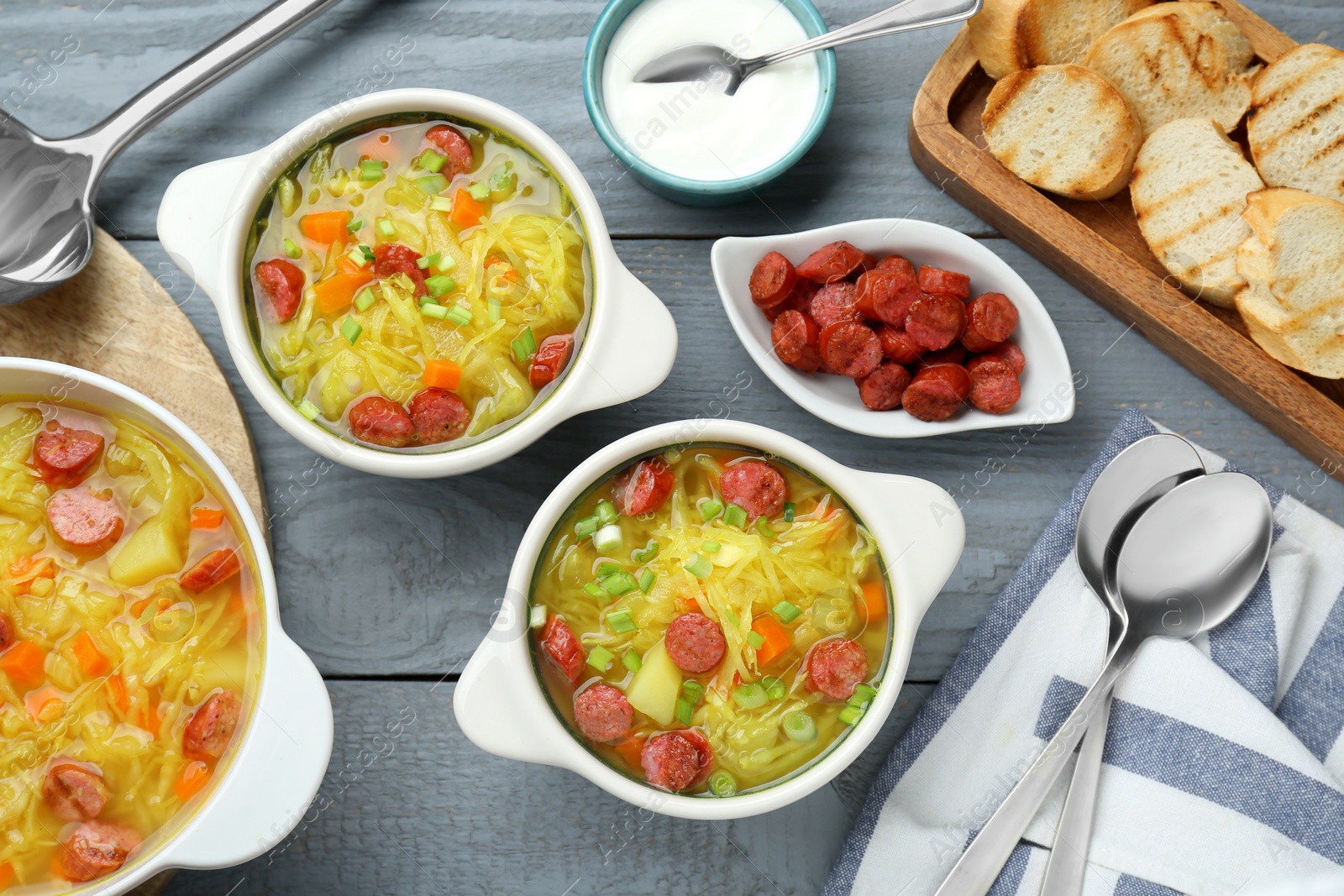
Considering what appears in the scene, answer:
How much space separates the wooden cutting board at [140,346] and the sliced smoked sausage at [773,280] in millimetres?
1337

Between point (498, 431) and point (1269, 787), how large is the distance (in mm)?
2021

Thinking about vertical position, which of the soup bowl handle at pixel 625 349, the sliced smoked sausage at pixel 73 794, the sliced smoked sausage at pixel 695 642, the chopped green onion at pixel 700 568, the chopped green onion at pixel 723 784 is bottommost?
the chopped green onion at pixel 723 784

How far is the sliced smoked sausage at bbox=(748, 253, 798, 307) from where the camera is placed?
2.45 meters

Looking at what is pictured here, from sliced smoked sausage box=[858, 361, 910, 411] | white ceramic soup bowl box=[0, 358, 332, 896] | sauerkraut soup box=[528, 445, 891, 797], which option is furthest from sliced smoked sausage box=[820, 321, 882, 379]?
white ceramic soup bowl box=[0, 358, 332, 896]

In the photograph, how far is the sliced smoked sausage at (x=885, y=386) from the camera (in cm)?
246

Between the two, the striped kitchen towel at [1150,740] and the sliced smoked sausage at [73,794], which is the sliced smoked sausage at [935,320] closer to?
the striped kitchen towel at [1150,740]

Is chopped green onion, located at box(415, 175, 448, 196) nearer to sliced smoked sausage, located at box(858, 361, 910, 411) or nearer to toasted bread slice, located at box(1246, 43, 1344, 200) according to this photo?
sliced smoked sausage, located at box(858, 361, 910, 411)

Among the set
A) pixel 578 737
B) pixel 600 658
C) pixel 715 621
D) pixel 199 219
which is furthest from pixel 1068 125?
pixel 199 219

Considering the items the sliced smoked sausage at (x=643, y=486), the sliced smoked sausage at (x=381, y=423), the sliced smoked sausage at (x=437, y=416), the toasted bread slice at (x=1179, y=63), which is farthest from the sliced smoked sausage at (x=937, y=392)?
the sliced smoked sausage at (x=381, y=423)

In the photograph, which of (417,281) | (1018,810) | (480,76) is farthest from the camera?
(480,76)

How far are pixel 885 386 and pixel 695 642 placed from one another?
83cm

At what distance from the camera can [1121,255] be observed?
255 centimetres

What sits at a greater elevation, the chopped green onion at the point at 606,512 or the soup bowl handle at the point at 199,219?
the soup bowl handle at the point at 199,219

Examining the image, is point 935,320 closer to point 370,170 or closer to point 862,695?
point 862,695
